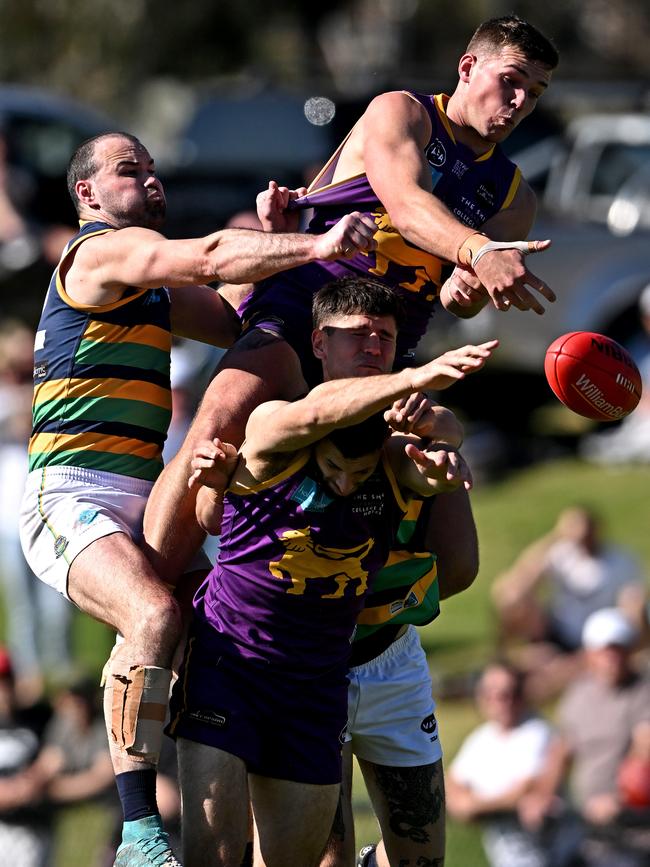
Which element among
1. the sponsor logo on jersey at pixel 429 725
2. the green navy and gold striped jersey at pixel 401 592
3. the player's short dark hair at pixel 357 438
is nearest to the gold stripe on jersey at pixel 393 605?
the green navy and gold striped jersey at pixel 401 592

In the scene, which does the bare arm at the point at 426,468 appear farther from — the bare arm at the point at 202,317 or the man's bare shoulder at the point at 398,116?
the man's bare shoulder at the point at 398,116

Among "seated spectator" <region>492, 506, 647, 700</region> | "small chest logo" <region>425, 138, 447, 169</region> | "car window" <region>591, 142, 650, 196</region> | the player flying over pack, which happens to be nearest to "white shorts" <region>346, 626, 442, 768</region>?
the player flying over pack

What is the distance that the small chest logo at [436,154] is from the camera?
5276 millimetres

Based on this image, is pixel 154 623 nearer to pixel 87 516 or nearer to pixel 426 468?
pixel 87 516

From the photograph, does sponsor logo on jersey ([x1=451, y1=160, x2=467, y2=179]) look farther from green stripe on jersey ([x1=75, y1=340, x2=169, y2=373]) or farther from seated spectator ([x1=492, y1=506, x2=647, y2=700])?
seated spectator ([x1=492, y1=506, x2=647, y2=700])

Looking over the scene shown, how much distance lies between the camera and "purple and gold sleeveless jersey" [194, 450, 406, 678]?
4.99 m

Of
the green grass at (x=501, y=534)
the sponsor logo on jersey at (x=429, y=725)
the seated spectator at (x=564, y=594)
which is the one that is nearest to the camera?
the sponsor logo on jersey at (x=429, y=725)

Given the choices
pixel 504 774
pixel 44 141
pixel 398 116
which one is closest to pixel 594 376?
pixel 398 116

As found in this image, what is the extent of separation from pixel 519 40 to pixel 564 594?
703 cm

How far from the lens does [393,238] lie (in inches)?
207

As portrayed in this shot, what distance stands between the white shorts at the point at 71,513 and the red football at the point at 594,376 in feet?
4.76

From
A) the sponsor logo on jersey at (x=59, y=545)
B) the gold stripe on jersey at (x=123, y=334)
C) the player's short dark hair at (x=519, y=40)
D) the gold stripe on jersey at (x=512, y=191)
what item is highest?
the player's short dark hair at (x=519, y=40)

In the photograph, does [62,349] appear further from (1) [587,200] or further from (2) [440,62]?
(2) [440,62]

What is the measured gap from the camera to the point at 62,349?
540 cm
